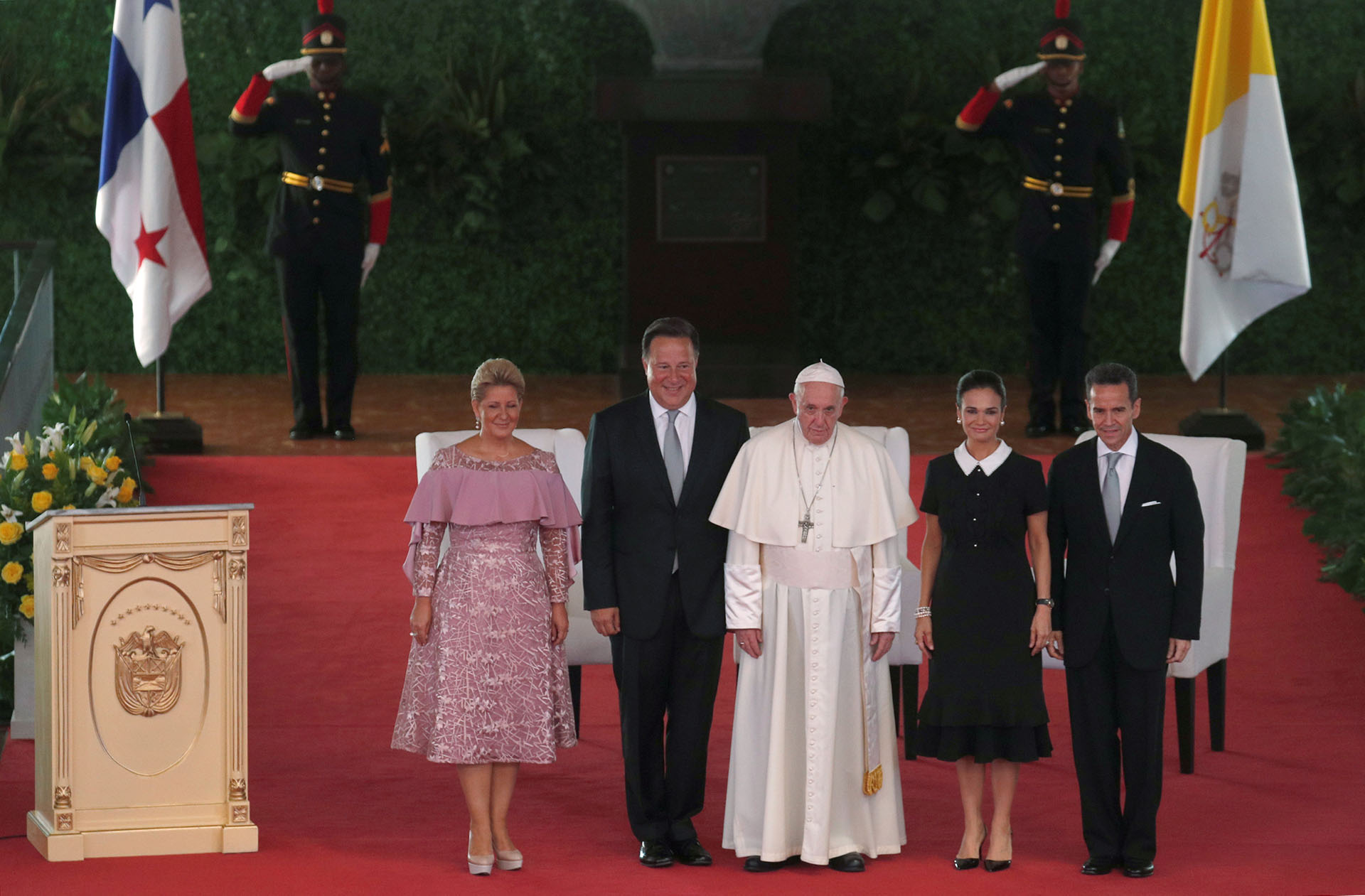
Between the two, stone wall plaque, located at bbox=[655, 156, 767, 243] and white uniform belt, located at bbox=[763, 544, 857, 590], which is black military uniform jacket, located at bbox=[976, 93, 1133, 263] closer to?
stone wall plaque, located at bbox=[655, 156, 767, 243]

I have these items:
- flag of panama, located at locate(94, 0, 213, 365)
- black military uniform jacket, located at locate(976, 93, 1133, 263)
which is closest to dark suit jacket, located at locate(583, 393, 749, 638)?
flag of panama, located at locate(94, 0, 213, 365)

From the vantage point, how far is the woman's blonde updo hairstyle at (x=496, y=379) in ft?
14.8

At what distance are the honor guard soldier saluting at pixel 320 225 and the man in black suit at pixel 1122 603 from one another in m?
4.60

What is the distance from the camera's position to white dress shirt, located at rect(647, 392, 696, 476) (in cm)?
468

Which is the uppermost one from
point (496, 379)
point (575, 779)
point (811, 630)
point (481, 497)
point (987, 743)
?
point (496, 379)

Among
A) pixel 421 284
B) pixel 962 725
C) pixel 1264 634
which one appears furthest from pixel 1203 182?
pixel 421 284

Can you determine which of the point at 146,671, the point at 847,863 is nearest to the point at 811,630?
the point at 847,863

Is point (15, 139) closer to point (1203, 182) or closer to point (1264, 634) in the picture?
point (1203, 182)

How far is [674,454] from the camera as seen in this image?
469 centimetres

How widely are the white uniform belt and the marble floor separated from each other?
342 cm

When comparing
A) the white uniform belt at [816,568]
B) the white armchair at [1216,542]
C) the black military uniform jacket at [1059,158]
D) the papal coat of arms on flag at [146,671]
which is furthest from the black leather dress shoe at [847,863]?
the black military uniform jacket at [1059,158]

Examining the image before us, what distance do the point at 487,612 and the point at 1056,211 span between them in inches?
188

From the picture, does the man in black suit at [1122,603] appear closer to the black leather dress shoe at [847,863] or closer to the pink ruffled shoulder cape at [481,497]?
the black leather dress shoe at [847,863]

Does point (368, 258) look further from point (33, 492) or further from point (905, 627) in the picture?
point (905, 627)
